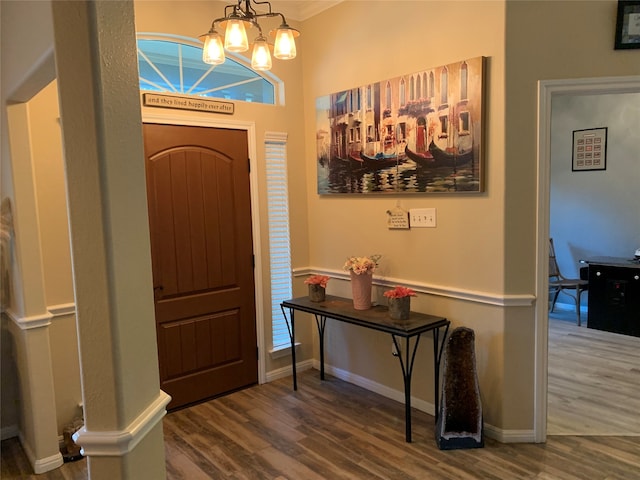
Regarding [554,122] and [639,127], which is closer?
[639,127]

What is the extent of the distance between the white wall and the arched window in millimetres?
3400

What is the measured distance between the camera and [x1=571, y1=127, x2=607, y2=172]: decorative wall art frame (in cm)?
527

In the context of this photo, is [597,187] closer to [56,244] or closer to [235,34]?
[235,34]

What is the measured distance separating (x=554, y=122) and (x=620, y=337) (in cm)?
262

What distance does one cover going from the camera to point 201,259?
3.39 metres

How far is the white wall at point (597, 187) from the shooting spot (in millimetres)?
5090

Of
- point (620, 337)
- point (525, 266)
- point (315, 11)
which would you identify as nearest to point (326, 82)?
point (315, 11)

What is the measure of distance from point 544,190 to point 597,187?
335cm

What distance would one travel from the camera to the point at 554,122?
18.6 ft

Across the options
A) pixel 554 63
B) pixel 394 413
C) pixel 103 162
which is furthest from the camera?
pixel 394 413

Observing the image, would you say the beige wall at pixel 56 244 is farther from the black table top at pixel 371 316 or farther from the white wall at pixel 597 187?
the white wall at pixel 597 187

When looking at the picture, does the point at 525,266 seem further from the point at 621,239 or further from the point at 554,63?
the point at 621,239

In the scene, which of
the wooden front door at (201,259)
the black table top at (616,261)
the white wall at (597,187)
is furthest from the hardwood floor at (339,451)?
the white wall at (597,187)

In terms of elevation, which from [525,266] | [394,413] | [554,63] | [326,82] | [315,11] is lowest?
[394,413]
